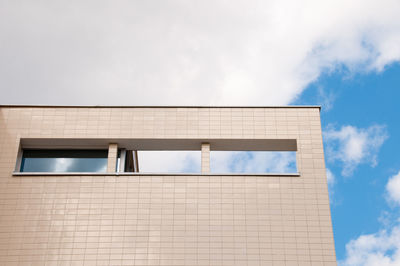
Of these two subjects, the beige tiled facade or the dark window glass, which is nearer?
the beige tiled facade

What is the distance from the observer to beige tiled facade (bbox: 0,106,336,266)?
16859 millimetres

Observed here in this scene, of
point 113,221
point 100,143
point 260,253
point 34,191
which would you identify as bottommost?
point 260,253

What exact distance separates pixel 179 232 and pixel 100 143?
15.7 ft

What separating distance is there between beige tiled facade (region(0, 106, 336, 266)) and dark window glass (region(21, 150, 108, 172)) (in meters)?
0.70

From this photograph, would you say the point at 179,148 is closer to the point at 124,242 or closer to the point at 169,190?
the point at 169,190

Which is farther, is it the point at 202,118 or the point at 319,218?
the point at 202,118

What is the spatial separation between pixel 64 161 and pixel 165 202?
453 cm

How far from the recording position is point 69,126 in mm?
19094

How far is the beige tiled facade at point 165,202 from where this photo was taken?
16859 mm

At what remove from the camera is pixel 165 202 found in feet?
58.1

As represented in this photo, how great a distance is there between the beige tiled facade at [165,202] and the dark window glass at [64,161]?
0.70 m

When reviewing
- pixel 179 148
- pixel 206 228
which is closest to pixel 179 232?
pixel 206 228

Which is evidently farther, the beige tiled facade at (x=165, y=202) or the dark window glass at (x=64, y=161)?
the dark window glass at (x=64, y=161)

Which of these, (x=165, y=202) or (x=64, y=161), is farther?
(x=64, y=161)
